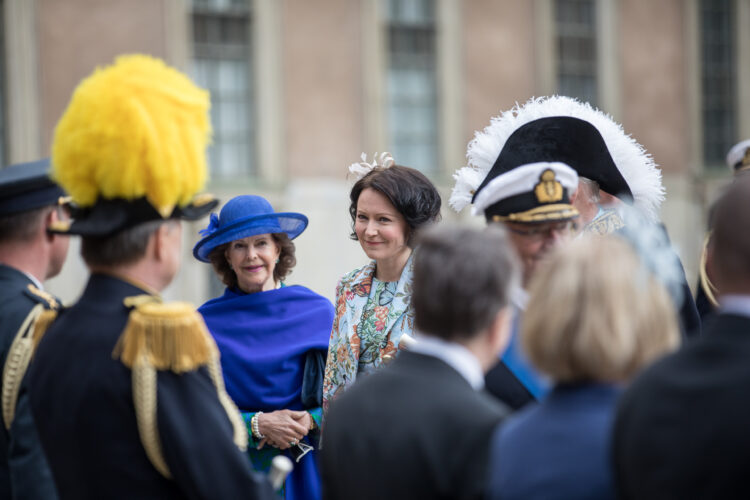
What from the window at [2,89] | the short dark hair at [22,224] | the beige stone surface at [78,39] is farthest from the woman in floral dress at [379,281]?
the window at [2,89]

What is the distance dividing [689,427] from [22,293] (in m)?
2.10

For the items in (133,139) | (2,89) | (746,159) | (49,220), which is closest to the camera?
(133,139)

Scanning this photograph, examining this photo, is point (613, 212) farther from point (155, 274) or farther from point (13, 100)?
point (13, 100)

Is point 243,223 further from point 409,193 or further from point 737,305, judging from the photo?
point 737,305

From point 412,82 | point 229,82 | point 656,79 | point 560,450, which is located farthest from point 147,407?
point 656,79

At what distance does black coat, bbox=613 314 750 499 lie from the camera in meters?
1.55

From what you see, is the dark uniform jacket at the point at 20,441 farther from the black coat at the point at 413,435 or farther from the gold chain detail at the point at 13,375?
the black coat at the point at 413,435

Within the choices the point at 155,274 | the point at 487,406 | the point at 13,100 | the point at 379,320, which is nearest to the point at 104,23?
the point at 13,100

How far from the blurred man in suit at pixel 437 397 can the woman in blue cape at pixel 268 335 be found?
182cm

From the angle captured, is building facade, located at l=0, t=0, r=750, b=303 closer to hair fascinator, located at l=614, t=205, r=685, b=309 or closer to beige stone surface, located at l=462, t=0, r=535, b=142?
beige stone surface, located at l=462, t=0, r=535, b=142

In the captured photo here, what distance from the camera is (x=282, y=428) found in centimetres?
360

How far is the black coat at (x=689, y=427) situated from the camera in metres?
1.55

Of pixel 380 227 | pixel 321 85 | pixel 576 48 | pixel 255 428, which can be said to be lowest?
pixel 255 428

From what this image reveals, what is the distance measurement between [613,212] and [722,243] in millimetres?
1453
